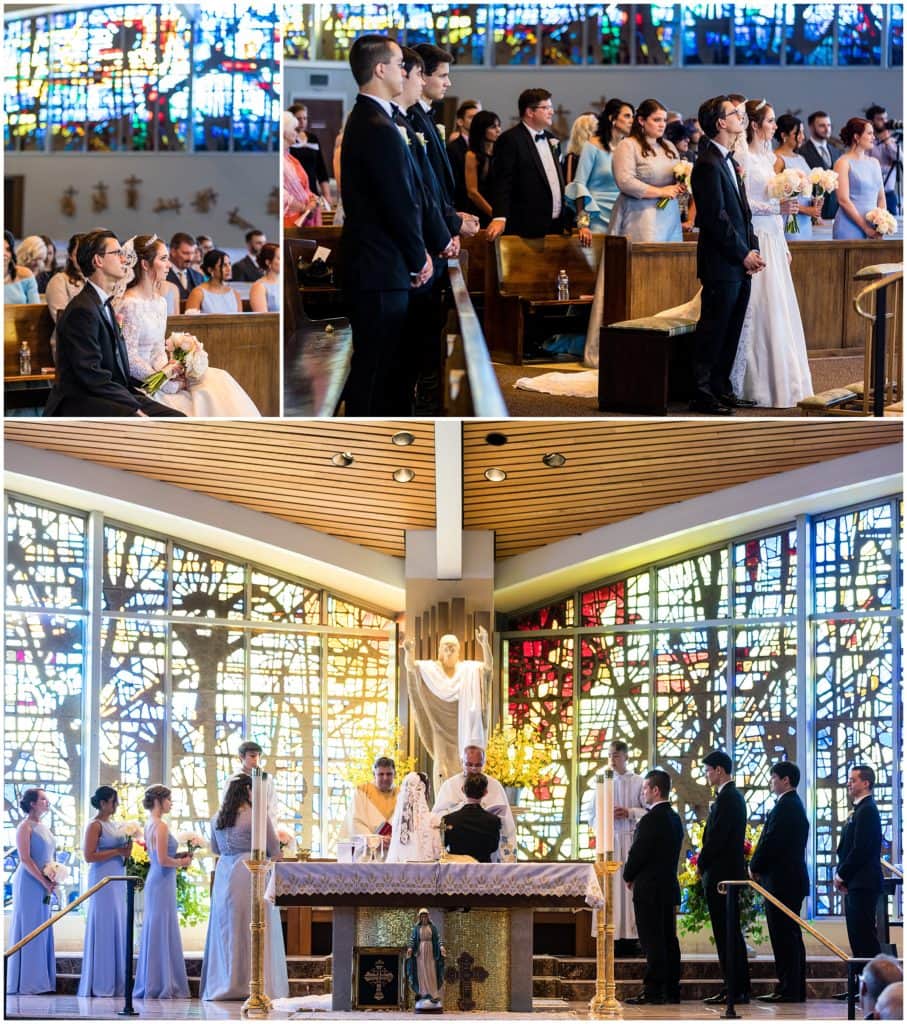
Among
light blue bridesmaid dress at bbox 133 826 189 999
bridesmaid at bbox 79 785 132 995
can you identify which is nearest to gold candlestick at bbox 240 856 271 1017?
light blue bridesmaid dress at bbox 133 826 189 999

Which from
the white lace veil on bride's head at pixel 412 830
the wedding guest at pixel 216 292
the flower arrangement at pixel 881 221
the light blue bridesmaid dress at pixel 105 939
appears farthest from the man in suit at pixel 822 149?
the light blue bridesmaid dress at pixel 105 939

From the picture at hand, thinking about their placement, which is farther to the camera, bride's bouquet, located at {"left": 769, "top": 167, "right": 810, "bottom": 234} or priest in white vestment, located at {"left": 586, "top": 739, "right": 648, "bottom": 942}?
priest in white vestment, located at {"left": 586, "top": 739, "right": 648, "bottom": 942}

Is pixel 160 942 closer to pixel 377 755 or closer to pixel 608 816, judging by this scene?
pixel 608 816

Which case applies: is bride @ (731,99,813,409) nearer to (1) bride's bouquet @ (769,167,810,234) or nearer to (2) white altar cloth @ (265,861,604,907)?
(1) bride's bouquet @ (769,167,810,234)

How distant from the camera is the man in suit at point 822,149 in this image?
406 inches

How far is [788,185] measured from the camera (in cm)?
978

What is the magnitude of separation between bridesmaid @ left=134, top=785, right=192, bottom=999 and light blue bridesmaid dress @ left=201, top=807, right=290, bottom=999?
39 cm

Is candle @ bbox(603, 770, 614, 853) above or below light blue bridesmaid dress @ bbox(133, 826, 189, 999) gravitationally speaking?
above

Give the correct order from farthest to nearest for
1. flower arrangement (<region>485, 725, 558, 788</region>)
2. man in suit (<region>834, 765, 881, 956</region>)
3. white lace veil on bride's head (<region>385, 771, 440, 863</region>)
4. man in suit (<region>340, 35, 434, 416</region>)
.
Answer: flower arrangement (<region>485, 725, 558, 788</region>) < man in suit (<region>834, 765, 881, 956</region>) < white lace veil on bride's head (<region>385, 771, 440, 863</region>) < man in suit (<region>340, 35, 434, 416</region>)

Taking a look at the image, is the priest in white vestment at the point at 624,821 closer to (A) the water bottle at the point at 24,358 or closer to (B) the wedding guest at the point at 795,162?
(B) the wedding guest at the point at 795,162

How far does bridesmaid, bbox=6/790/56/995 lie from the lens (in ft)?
33.9

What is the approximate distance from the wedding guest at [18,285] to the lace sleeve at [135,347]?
0.59 m

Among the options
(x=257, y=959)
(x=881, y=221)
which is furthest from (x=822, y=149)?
(x=257, y=959)

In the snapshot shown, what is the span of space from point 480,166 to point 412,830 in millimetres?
3661
